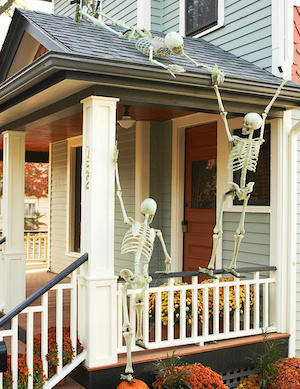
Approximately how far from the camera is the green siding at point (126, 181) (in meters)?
7.84

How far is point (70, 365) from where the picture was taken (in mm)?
4383

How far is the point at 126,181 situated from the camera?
26.2 feet

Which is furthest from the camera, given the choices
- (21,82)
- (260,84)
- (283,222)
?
(283,222)

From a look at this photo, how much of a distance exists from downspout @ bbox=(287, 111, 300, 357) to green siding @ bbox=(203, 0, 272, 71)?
106 centimetres

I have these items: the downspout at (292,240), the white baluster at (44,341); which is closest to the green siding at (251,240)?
the downspout at (292,240)

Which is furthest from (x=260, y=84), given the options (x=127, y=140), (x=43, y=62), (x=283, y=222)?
(x=127, y=140)

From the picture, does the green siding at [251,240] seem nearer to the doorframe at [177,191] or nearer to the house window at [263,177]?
the house window at [263,177]

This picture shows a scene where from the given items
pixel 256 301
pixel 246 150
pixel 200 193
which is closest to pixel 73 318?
pixel 256 301

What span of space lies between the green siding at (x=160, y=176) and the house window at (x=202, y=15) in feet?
4.62

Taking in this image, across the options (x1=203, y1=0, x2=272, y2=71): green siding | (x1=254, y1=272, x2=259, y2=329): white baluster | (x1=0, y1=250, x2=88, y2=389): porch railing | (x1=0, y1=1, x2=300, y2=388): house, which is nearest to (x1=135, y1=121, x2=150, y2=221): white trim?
(x1=0, y1=1, x2=300, y2=388): house

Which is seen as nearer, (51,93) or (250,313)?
(51,93)

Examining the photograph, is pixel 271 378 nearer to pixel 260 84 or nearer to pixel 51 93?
pixel 260 84

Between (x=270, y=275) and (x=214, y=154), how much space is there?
188cm

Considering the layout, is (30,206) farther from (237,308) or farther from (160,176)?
(237,308)
